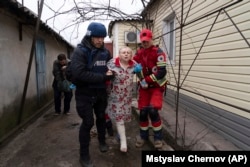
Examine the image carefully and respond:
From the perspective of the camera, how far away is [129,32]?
12.4 metres

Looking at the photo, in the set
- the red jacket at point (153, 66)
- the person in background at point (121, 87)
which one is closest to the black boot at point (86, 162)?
the person in background at point (121, 87)

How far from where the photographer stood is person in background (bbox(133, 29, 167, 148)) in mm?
3686

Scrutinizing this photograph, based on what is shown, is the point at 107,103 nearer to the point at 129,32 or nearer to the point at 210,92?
the point at 210,92

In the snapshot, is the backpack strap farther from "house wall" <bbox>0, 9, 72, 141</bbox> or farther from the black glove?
"house wall" <bbox>0, 9, 72, 141</bbox>

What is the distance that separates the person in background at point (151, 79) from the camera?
3.69m

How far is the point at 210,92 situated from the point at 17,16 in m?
4.20

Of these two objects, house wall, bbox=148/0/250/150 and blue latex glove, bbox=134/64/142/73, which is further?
house wall, bbox=148/0/250/150

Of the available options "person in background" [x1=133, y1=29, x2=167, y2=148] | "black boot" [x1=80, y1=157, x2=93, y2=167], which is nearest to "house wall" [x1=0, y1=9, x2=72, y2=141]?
"black boot" [x1=80, y1=157, x2=93, y2=167]

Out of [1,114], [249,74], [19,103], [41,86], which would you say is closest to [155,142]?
[249,74]

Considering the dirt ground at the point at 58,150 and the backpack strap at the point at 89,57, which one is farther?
the dirt ground at the point at 58,150

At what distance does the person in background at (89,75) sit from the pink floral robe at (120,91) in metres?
0.20

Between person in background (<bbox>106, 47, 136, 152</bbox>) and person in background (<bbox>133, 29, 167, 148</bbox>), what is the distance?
199mm

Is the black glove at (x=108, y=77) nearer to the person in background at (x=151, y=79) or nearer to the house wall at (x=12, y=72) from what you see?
the person in background at (x=151, y=79)

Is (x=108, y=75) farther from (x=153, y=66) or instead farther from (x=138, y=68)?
(x=153, y=66)
